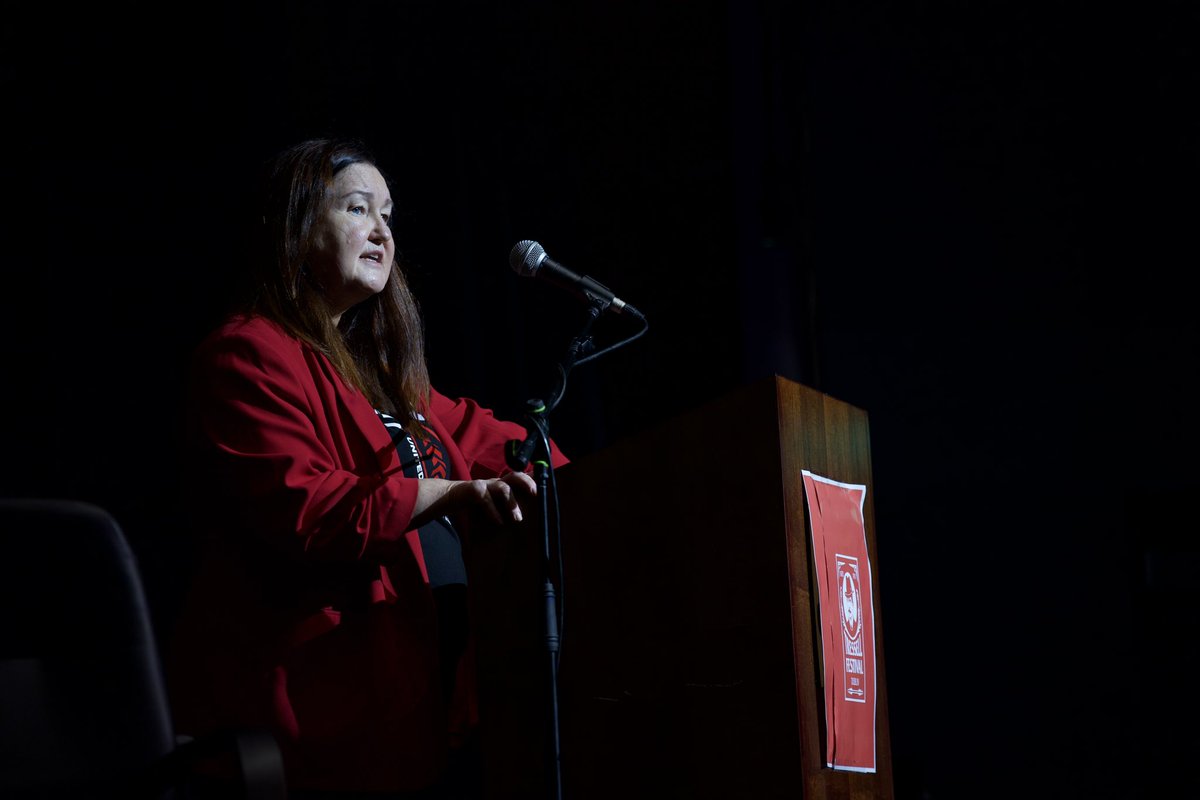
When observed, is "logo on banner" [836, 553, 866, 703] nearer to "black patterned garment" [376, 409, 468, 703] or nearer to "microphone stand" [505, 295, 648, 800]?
"microphone stand" [505, 295, 648, 800]

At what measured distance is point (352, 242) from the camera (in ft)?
6.53

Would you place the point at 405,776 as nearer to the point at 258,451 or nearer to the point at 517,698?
the point at 517,698

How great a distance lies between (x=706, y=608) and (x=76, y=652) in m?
0.72

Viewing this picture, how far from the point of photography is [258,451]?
160 cm

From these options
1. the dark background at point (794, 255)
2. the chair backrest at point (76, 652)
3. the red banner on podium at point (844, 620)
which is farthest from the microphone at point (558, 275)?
the dark background at point (794, 255)

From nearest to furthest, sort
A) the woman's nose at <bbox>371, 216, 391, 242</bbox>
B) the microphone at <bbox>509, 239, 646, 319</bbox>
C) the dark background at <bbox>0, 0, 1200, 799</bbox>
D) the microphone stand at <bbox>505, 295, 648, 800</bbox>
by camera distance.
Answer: the microphone stand at <bbox>505, 295, 648, 800</bbox> < the microphone at <bbox>509, 239, 646, 319</bbox> < the woman's nose at <bbox>371, 216, 391, 242</bbox> < the dark background at <bbox>0, 0, 1200, 799</bbox>

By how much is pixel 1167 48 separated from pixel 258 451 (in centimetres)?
335

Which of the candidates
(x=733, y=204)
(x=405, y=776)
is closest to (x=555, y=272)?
(x=405, y=776)

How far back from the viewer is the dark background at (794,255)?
104 inches

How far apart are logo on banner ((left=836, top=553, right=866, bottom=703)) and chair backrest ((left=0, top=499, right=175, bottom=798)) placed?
2.54 ft

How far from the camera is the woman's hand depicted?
156cm

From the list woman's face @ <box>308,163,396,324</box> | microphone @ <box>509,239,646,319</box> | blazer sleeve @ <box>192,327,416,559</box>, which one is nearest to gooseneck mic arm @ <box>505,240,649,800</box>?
microphone @ <box>509,239,646,319</box>

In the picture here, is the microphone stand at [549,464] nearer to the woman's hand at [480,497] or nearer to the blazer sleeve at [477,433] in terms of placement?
the woman's hand at [480,497]

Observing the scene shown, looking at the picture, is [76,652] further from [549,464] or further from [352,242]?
[352,242]
